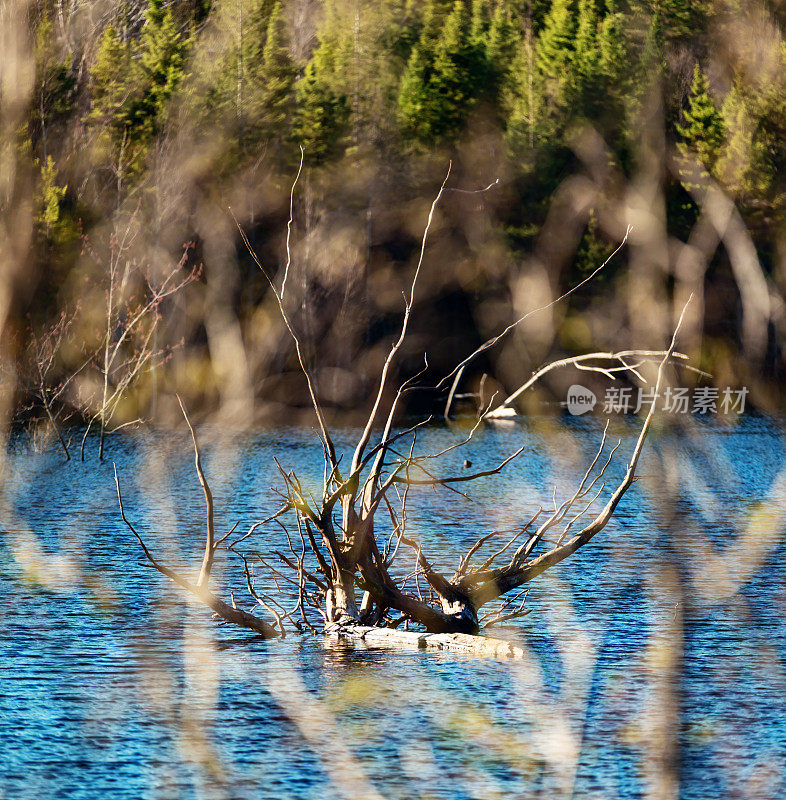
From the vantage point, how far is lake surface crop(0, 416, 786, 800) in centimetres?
923

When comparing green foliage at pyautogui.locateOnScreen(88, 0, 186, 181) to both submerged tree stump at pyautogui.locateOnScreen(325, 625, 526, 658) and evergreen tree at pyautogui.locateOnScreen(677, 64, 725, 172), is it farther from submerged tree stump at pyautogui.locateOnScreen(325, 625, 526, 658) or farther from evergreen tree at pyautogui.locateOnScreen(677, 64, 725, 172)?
submerged tree stump at pyautogui.locateOnScreen(325, 625, 526, 658)

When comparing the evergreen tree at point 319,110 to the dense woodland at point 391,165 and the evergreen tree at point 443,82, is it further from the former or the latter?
the evergreen tree at point 443,82

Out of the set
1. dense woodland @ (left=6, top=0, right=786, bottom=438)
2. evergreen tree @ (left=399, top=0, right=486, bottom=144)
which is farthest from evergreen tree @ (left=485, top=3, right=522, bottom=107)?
evergreen tree @ (left=399, top=0, right=486, bottom=144)

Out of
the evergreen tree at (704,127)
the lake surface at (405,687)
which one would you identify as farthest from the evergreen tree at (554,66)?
the lake surface at (405,687)

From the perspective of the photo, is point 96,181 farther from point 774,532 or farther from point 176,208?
point 774,532

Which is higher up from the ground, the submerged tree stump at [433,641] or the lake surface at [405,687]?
the submerged tree stump at [433,641]

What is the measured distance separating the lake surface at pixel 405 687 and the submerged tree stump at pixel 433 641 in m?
0.13

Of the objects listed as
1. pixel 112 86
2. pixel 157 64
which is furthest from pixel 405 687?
pixel 157 64

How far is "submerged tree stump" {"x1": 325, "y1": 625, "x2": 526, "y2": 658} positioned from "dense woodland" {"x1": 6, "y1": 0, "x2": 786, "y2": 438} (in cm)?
3505

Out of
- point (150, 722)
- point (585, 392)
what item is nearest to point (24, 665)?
point (150, 722)

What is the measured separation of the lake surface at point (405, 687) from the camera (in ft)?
30.3

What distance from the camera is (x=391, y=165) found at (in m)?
55.4

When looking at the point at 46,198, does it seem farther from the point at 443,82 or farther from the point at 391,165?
the point at 443,82

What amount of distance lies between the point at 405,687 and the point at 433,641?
1.09 m
